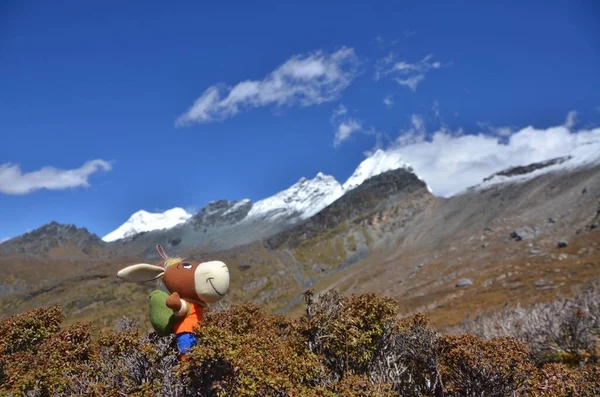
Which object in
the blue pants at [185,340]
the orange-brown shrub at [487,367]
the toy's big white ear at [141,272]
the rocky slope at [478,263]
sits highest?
the toy's big white ear at [141,272]

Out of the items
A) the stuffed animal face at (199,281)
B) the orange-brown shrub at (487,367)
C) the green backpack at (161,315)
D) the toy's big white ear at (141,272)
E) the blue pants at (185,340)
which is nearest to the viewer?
the orange-brown shrub at (487,367)

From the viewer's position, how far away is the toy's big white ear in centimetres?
1105

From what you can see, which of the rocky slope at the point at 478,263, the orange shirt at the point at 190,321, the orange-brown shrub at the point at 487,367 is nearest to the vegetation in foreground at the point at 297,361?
the orange-brown shrub at the point at 487,367

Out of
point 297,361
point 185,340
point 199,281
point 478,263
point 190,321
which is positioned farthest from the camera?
point 478,263

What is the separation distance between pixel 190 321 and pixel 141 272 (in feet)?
7.22

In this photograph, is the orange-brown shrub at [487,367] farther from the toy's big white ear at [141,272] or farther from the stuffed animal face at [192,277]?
the toy's big white ear at [141,272]

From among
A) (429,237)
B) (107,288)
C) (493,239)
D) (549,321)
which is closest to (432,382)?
(549,321)

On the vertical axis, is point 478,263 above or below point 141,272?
below

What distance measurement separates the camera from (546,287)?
2309 inches

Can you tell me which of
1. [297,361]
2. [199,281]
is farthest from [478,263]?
[297,361]

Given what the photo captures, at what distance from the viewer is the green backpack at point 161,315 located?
32.6 feet

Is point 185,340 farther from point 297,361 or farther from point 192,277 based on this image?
point 297,361

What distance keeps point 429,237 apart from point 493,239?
51544 millimetres

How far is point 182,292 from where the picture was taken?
10.4m
